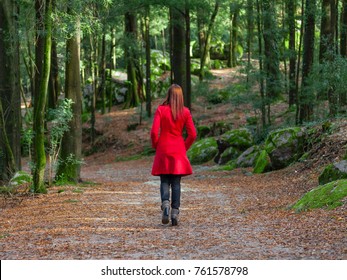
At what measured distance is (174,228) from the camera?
790cm

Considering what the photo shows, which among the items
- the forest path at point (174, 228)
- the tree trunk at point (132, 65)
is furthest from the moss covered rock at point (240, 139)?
the tree trunk at point (132, 65)

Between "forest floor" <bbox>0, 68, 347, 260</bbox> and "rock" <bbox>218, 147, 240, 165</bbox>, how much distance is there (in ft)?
11.2

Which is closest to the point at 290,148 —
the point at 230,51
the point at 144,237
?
the point at 144,237

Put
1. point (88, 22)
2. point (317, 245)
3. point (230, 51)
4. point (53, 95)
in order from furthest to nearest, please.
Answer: point (230, 51) < point (53, 95) < point (88, 22) < point (317, 245)

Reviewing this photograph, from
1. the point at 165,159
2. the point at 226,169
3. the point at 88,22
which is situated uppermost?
the point at 88,22

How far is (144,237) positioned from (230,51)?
3899 centimetres

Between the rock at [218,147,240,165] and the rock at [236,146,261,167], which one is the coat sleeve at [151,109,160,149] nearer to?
the rock at [236,146,261,167]

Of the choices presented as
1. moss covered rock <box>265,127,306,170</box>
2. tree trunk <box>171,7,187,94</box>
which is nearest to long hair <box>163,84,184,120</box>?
moss covered rock <box>265,127,306,170</box>

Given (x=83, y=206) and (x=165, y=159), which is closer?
(x=165, y=159)

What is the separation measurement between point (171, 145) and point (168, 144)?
5 centimetres

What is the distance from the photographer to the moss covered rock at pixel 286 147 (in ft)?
50.5

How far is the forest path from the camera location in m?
6.12
